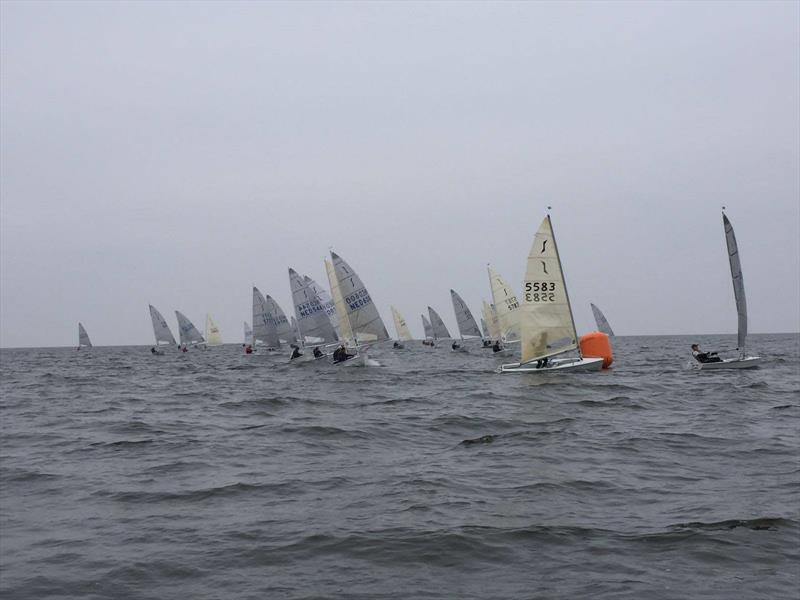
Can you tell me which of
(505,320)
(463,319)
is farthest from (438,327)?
(505,320)

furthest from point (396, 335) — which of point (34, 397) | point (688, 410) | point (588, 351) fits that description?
point (688, 410)

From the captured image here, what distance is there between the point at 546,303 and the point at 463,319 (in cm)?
4192

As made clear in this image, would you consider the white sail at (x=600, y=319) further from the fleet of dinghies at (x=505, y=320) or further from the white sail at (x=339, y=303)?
the white sail at (x=339, y=303)

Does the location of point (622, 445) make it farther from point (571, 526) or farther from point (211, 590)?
point (211, 590)

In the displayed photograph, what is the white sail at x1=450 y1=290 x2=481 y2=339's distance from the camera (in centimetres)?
6965

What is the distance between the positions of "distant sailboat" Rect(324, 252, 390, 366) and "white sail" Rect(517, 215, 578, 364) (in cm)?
1278

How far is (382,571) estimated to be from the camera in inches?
245

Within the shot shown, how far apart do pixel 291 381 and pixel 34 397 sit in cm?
1045

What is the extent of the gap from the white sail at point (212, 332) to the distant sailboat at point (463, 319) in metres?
42.1

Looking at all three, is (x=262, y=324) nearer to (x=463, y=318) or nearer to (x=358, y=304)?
(x=463, y=318)

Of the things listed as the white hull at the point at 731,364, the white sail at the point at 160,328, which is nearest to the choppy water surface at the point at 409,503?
the white hull at the point at 731,364

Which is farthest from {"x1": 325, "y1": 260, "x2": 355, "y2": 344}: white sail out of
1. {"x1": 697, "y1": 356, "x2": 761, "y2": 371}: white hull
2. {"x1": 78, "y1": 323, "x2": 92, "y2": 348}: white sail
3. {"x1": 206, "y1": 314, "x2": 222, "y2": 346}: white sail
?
{"x1": 78, "y1": 323, "x2": 92, "y2": 348}: white sail

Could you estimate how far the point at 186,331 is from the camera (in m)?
88.1

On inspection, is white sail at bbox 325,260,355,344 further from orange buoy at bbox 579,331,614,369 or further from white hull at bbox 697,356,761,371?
white hull at bbox 697,356,761,371
